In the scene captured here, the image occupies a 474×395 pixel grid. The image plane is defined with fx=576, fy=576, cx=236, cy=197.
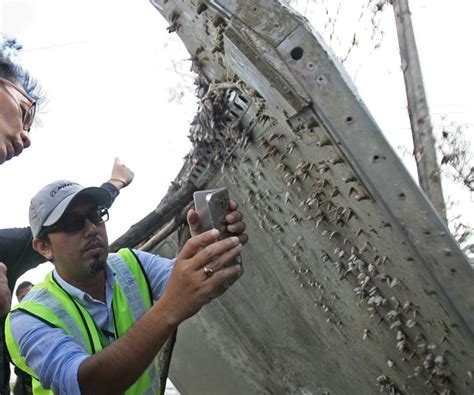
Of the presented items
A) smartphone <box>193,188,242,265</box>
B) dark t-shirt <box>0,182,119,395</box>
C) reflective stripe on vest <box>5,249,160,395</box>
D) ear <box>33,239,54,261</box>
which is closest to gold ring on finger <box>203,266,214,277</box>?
smartphone <box>193,188,242,265</box>

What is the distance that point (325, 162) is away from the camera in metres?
2.52

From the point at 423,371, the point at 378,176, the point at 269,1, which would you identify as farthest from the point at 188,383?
the point at 269,1

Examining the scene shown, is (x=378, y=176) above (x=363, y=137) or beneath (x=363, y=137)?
beneath

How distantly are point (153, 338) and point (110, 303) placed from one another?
2.30 ft

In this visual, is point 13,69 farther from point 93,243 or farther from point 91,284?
point 91,284

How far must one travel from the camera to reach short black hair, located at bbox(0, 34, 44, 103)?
→ 6.32 ft

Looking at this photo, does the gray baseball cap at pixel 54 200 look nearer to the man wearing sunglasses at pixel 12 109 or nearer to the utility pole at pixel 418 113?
the man wearing sunglasses at pixel 12 109

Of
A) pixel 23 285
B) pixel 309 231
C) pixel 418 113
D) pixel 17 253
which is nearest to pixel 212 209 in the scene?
→ pixel 309 231

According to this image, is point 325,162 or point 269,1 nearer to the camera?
point 269,1

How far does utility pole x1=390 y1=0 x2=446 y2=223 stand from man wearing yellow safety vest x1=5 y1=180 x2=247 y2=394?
2.75 metres

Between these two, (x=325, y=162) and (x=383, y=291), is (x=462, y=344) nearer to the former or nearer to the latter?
(x=383, y=291)

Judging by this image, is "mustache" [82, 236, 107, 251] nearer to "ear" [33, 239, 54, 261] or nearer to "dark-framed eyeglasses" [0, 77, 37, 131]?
"ear" [33, 239, 54, 261]

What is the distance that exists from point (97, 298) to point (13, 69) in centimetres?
99

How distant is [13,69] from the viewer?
196 centimetres
